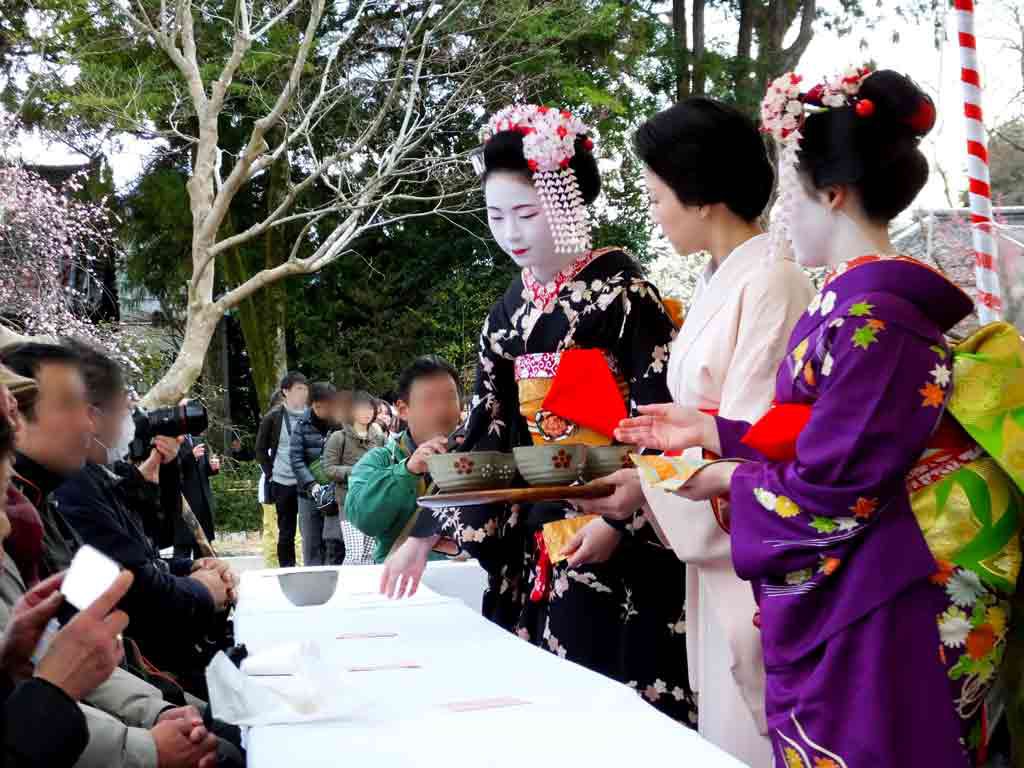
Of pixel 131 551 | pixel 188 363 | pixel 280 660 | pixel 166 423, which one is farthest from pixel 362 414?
pixel 280 660

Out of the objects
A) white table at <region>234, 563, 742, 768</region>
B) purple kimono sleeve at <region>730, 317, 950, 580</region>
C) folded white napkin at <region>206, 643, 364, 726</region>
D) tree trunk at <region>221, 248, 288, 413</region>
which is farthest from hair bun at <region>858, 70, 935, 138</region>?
tree trunk at <region>221, 248, 288, 413</region>

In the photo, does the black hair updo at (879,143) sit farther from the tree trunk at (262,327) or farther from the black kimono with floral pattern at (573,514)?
the tree trunk at (262,327)

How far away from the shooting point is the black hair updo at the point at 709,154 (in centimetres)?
233

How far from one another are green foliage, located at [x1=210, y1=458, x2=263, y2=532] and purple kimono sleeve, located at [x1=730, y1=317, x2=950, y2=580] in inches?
502

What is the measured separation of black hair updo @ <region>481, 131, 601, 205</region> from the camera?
2785mm

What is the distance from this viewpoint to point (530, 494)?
2164mm

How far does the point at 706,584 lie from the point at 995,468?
2.01ft

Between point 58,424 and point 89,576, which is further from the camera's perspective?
point 58,424

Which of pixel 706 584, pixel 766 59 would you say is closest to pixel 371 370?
pixel 766 59

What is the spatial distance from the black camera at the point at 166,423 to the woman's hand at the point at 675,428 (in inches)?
76.7

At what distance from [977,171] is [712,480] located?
1605 millimetres

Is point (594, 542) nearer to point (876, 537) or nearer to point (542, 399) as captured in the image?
point (542, 399)

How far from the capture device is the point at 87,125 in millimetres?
12734

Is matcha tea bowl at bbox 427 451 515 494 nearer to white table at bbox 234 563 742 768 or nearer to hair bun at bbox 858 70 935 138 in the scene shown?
white table at bbox 234 563 742 768
